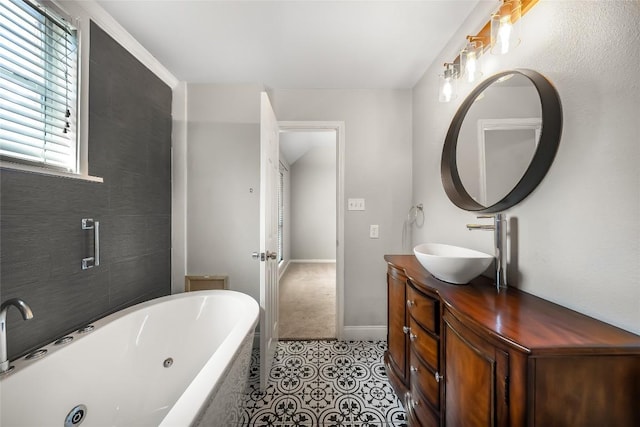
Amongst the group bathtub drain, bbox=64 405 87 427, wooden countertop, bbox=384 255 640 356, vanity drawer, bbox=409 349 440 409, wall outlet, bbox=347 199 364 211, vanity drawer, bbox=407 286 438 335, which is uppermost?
wall outlet, bbox=347 199 364 211

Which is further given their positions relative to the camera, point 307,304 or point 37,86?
point 307,304

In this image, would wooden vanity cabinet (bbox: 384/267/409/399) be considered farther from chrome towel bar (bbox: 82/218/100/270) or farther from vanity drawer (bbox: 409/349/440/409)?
chrome towel bar (bbox: 82/218/100/270)

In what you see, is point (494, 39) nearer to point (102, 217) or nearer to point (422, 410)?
point (422, 410)

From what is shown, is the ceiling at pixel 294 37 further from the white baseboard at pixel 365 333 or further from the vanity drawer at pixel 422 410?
the white baseboard at pixel 365 333

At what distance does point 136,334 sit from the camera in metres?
1.40

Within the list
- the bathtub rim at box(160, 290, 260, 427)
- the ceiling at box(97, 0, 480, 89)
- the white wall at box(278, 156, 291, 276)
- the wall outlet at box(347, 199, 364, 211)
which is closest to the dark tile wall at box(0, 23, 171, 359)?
the ceiling at box(97, 0, 480, 89)

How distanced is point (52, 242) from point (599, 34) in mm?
2311

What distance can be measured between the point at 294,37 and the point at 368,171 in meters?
1.21

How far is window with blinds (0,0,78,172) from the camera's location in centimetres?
103

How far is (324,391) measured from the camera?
1.66 m

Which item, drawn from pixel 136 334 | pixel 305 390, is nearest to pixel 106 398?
pixel 136 334

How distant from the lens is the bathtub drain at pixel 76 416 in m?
1.03

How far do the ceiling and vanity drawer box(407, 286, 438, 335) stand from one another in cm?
155

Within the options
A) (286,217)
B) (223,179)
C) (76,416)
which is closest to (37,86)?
(223,179)
